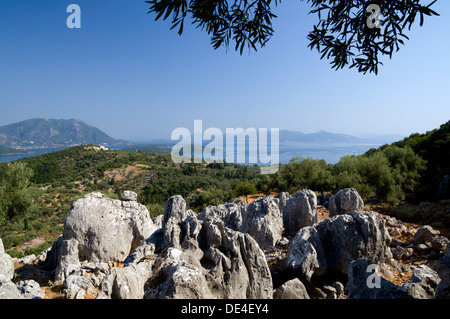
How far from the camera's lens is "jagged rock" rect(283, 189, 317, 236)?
1150 cm

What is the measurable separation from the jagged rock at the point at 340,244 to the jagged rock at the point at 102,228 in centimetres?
601

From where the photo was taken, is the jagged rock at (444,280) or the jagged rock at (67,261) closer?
the jagged rock at (444,280)

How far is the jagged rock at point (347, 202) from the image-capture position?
40.5 ft

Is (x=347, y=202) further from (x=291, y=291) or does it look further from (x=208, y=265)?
(x=208, y=265)

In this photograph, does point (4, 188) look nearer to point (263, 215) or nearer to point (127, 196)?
point (127, 196)

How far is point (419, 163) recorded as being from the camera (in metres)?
24.2

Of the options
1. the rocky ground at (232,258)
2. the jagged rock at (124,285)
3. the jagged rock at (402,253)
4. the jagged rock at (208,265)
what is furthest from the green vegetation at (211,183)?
the jagged rock at (124,285)

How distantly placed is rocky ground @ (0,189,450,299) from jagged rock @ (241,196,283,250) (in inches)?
1.7

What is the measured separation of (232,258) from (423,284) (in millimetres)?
3918

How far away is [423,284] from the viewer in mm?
4586

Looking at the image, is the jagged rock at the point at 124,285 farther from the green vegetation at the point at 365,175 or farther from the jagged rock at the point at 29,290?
the green vegetation at the point at 365,175

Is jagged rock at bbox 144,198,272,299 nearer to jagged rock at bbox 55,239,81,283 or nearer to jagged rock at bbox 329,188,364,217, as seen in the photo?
jagged rock at bbox 55,239,81,283

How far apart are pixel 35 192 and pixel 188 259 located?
21377mm
